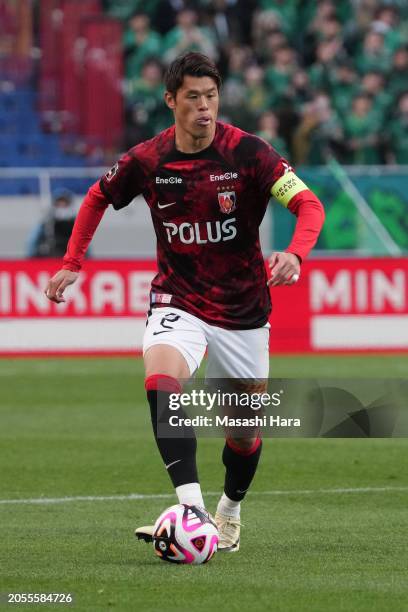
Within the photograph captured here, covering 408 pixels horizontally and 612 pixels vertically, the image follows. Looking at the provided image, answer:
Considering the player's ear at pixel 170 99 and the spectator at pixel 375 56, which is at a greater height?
the spectator at pixel 375 56

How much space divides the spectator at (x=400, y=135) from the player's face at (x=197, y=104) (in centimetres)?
1709

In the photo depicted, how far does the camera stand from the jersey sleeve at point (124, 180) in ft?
22.5

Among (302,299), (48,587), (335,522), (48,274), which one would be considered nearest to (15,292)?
(48,274)

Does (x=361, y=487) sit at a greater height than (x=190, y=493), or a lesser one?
lesser

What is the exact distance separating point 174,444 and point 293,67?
18794mm

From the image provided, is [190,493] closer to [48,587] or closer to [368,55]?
[48,587]

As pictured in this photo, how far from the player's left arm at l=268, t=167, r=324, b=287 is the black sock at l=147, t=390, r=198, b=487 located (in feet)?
2.52

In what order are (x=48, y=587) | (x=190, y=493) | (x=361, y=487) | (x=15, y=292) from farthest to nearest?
(x=15, y=292) → (x=361, y=487) → (x=190, y=493) → (x=48, y=587)

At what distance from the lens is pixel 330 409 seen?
8203mm

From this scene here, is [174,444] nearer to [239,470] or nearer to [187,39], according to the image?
[239,470]

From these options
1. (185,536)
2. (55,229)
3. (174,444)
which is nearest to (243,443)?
(174,444)

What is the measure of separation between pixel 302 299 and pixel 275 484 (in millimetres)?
8826

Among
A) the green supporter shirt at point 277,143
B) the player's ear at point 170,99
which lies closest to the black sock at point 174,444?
the player's ear at point 170,99

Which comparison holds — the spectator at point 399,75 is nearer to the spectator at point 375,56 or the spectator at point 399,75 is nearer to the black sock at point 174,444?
the spectator at point 375,56
